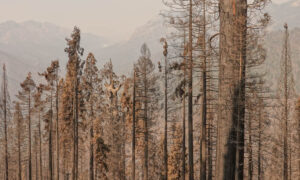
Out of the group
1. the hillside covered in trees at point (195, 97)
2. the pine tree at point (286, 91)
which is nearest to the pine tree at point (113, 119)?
the hillside covered in trees at point (195, 97)

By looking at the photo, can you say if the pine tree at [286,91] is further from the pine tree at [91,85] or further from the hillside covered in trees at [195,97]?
the pine tree at [91,85]

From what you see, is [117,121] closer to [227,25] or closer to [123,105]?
[123,105]

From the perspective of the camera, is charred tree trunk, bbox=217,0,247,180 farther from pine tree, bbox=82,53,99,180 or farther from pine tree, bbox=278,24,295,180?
pine tree, bbox=82,53,99,180

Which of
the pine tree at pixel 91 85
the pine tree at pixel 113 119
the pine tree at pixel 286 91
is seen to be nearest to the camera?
the pine tree at pixel 286 91

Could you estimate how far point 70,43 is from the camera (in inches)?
1160

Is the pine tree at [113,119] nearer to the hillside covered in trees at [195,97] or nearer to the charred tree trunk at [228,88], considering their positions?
the hillside covered in trees at [195,97]

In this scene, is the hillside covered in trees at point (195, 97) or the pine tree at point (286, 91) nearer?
the hillside covered in trees at point (195, 97)

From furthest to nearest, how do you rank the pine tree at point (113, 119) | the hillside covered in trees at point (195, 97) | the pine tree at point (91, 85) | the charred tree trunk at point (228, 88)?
the pine tree at point (91, 85) < the pine tree at point (113, 119) < the hillside covered in trees at point (195, 97) < the charred tree trunk at point (228, 88)

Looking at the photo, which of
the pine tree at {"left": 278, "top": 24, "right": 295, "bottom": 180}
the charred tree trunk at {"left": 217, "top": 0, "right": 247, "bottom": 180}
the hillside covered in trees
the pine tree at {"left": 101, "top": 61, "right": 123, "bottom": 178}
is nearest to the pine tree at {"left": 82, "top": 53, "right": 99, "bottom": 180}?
the hillside covered in trees

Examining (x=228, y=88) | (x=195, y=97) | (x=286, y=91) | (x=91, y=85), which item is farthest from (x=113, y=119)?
(x=228, y=88)

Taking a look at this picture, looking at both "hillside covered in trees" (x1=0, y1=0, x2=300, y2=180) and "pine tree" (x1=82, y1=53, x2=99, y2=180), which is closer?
"hillside covered in trees" (x1=0, y1=0, x2=300, y2=180)

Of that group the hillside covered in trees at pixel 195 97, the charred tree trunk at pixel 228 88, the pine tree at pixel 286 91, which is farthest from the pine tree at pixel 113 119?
the charred tree trunk at pixel 228 88

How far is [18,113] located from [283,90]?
33965mm

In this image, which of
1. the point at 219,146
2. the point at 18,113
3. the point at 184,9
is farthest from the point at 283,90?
the point at 18,113
